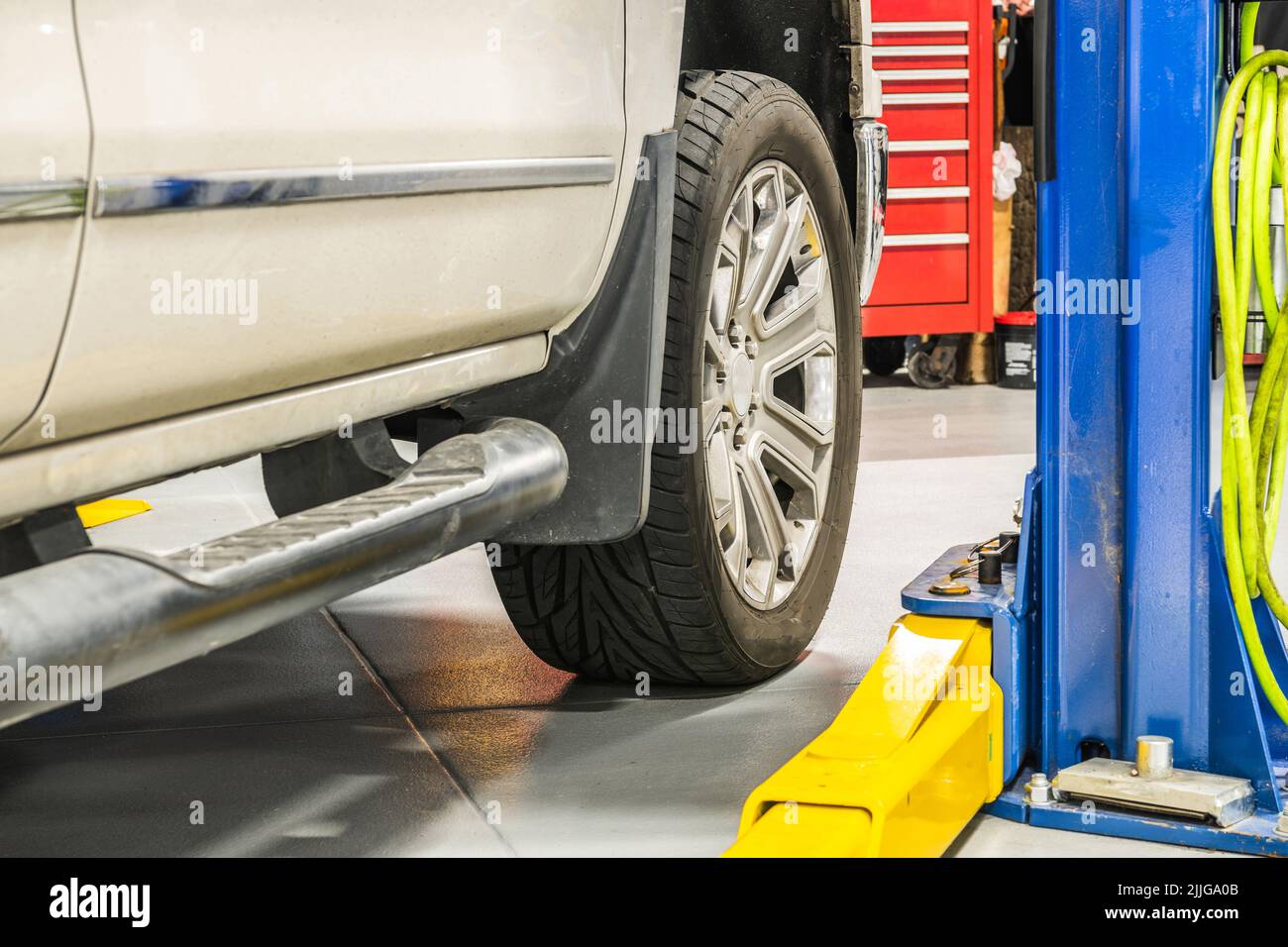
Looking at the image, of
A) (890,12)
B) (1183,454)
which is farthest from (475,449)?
(890,12)

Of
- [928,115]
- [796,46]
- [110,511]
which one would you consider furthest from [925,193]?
[796,46]

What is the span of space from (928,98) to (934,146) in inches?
9.1

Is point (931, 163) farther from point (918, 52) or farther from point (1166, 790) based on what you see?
point (1166, 790)

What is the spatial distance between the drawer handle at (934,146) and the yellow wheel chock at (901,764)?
19.0 ft

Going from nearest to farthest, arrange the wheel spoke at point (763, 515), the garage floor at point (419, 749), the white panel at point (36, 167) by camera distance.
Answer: the white panel at point (36, 167), the garage floor at point (419, 749), the wheel spoke at point (763, 515)

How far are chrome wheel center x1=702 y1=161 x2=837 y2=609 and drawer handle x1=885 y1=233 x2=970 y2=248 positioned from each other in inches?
192

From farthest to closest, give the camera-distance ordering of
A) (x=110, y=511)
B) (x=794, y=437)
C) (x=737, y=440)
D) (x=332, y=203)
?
(x=110, y=511) < (x=794, y=437) < (x=737, y=440) < (x=332, y=203)

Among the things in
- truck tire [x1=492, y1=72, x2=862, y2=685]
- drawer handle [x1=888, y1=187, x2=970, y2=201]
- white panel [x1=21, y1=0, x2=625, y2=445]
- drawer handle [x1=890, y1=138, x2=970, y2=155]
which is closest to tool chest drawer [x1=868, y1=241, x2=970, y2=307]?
drawer handle [x1=888, y1=187, x2=970, y2=201]

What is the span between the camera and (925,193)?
24.8ft

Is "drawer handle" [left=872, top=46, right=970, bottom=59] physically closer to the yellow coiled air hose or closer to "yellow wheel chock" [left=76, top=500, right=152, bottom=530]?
"yellow wheel chock" [left=76, top=500, right=152, bottom=530]

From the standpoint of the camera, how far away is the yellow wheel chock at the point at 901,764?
171 centimetres

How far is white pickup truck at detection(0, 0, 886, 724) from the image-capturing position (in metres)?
1.35

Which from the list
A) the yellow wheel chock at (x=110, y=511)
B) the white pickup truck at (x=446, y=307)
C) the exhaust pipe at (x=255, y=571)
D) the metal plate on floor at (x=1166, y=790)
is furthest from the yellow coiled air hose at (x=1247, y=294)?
the yellow wheel chock at (x=110, y=511)

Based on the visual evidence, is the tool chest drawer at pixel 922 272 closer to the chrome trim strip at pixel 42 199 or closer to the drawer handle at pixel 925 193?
the drawer handle at pixel 925 193
